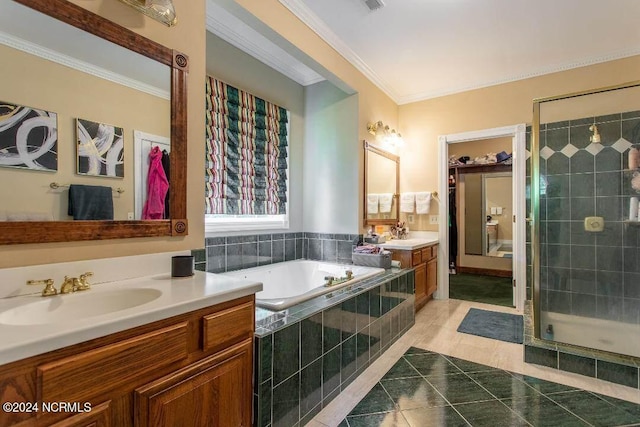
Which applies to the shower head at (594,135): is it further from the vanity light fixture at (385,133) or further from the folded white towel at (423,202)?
the vanity light fixture at (385,133)

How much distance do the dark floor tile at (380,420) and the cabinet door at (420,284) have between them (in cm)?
170

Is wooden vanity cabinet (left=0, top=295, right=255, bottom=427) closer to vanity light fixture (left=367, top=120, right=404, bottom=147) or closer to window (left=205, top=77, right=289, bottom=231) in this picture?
window (left=205, top=77, right=289, bottom=231)

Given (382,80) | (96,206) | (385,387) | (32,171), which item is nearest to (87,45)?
(32,171)

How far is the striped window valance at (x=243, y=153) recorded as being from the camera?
8.51 ft

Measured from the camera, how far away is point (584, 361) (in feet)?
6.91

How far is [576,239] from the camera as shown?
2680 millimetres

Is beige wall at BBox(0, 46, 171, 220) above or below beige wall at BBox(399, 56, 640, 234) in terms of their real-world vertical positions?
below

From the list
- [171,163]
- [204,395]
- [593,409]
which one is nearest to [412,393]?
[593,409]

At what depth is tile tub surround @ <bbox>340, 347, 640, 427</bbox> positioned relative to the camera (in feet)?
5.50

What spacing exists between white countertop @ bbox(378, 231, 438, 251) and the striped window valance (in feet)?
3.95

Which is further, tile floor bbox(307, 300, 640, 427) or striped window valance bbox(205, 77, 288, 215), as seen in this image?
striped window valance bbox(205, 77, 288, 215)

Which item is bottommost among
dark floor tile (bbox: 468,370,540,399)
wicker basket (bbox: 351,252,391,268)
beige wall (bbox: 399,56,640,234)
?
dark floor tile (bbox: 468,370,540,399)

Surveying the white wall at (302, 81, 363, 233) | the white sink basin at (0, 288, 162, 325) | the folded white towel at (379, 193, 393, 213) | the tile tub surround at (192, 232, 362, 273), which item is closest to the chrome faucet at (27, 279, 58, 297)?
the white sink basin at (0, 288, 162, 325)

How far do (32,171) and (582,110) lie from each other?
3.70m
